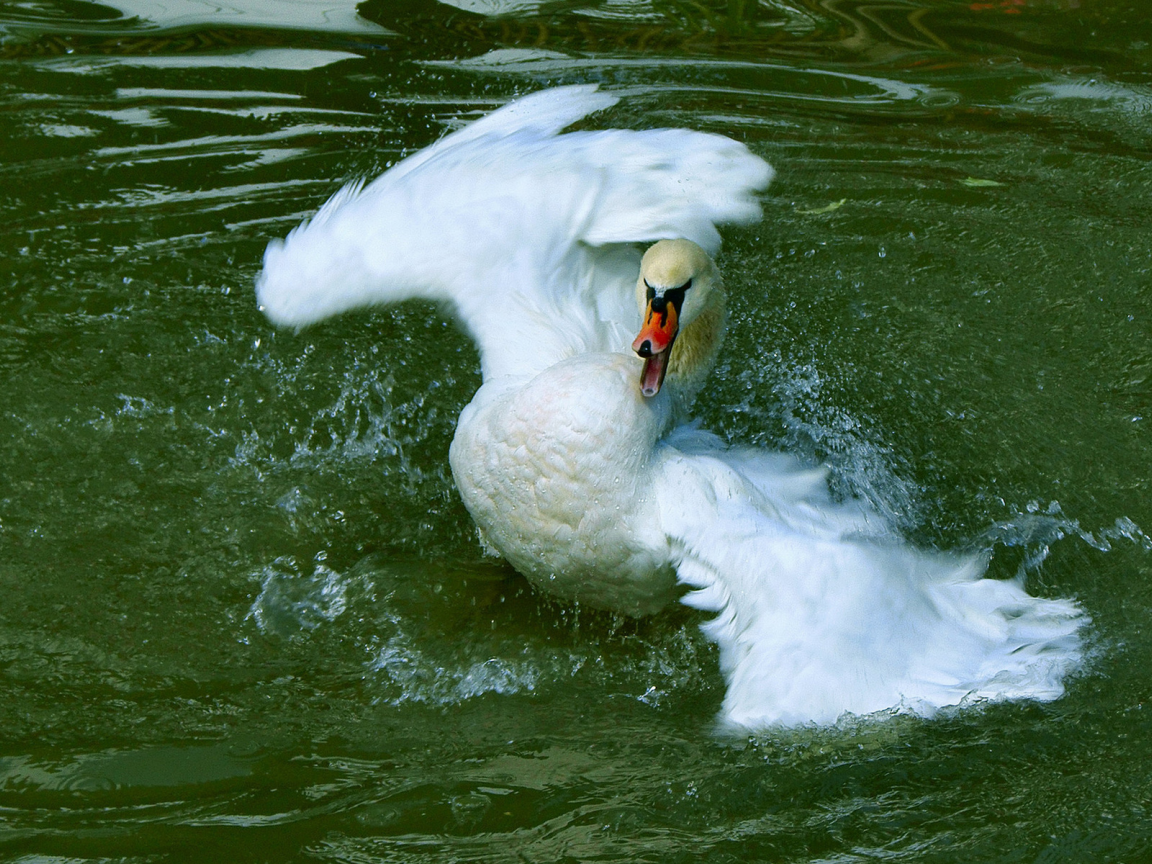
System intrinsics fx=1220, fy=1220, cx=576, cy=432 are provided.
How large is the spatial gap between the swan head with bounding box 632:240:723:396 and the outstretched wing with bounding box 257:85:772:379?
0.29 meters

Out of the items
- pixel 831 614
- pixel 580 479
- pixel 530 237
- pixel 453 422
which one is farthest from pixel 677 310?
pixel 453 422

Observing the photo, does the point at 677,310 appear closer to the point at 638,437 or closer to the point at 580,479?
the point at 638,437

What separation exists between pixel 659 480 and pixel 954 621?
2.92 feet

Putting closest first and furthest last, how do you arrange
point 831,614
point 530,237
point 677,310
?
point 831,614, point 677,310, point 530,237

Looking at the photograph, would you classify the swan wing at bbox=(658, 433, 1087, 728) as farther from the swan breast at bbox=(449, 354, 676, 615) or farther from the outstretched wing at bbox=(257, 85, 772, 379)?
the outstretched wing at bbox=(257, 85, 772, 379)

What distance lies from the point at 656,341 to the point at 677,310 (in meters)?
0.18

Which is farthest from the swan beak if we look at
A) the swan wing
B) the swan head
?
the swan wing

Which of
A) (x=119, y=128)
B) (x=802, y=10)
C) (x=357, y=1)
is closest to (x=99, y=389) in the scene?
(x=119, y=128)

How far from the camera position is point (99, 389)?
15.4 ft

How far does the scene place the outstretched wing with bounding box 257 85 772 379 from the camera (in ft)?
13.4

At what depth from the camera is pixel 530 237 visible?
4.12 metres

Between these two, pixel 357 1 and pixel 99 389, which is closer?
pixel 99 389

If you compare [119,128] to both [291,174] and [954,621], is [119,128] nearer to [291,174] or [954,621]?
[291,174]

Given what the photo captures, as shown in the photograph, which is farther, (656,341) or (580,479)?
(656,341)
